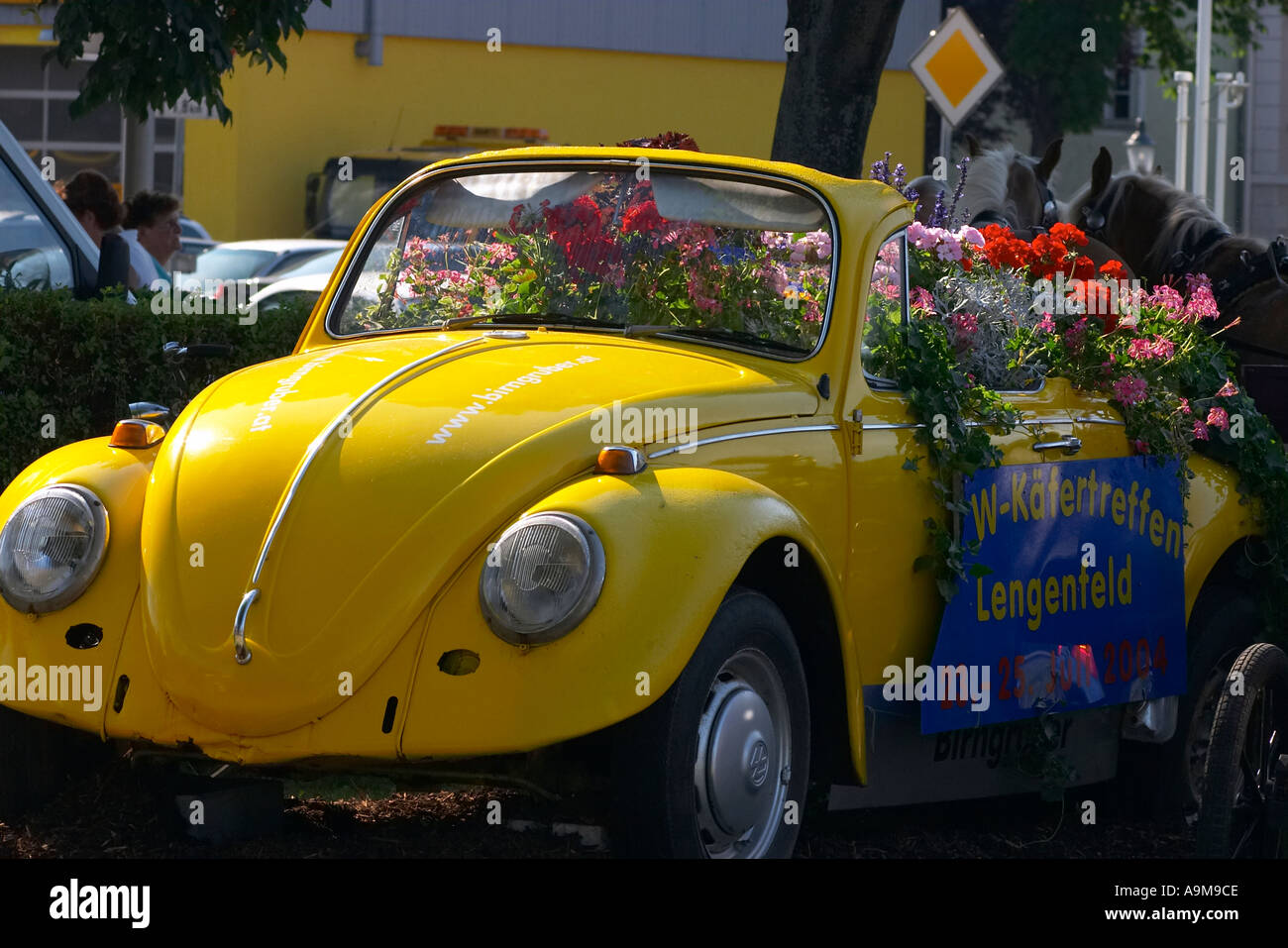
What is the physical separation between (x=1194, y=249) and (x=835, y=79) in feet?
7.14

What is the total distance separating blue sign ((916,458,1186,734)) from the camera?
225 inches

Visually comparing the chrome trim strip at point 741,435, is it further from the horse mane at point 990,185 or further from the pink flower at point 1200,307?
the horse mane at point 990,185

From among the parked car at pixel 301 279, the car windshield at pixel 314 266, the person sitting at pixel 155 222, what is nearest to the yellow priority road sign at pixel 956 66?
the person sitting at pixel 155 222

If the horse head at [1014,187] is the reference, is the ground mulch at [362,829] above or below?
below

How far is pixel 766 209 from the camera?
5.86m

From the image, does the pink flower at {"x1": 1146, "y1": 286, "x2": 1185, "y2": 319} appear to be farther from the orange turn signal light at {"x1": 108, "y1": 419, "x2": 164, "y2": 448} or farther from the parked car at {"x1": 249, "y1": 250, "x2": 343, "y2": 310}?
the parked car at {"x1": 249, "y1": 250, "x2": 343, "y2": 310}

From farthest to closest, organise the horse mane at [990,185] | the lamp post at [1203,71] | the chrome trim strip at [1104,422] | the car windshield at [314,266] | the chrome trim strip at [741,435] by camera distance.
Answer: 1. the lamp post at [1203,71]
2. the car windshield at [314,266]
3. the horse mane at [990,185]
4. the chrome trim strip at [1104,422]
5. the chrome trim strip at [741,435]

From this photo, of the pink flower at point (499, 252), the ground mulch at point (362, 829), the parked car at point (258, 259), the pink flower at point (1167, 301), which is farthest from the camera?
the parked car at point (258, 259)

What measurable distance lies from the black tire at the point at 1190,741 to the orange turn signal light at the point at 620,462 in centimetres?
255

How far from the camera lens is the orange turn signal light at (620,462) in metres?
4.75

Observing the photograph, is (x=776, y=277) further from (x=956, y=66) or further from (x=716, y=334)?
(x=956, y=66)

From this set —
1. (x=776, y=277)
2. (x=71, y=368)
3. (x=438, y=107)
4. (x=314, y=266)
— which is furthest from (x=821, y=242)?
(x=438, y=107)
